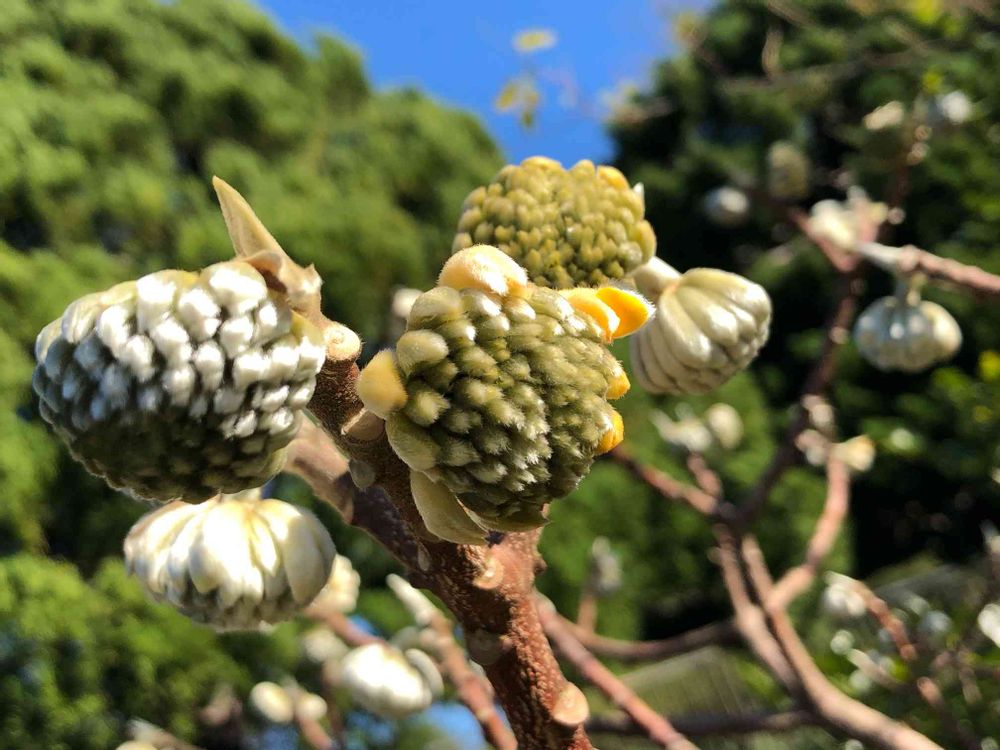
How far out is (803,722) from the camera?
141 centimetres

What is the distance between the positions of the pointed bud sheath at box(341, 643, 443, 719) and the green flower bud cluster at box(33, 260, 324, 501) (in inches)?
33.3

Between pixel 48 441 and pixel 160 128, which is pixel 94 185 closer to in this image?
pixel 160 128

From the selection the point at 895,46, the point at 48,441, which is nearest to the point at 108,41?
the point at 48,441

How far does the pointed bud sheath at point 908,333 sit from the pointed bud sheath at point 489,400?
1.13 meters

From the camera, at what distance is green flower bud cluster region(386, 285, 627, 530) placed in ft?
1.35

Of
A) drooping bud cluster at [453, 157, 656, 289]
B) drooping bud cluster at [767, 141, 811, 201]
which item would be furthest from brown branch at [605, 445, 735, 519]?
drooping bud cluster at [453, 157, 656, 289]

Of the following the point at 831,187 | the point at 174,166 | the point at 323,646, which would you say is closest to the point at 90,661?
the point at 323,646

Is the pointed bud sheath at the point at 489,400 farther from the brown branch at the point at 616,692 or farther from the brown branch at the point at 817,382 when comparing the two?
the brown branch at the point at 817,382

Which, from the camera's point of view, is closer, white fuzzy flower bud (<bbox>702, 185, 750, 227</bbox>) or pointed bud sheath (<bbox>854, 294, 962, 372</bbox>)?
pointed bud sheath (<bbox>854, 294, 962, 372</bbox>)

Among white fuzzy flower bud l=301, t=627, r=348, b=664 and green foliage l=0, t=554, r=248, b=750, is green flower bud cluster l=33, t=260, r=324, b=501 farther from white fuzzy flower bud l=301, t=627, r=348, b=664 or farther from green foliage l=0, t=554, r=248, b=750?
green foliage l=0, t=554, r=248, b=750

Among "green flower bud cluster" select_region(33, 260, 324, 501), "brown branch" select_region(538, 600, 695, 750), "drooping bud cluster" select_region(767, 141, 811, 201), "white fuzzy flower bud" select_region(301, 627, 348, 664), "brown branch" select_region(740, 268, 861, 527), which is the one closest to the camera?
"green flower bud cluster" select_region(33, 260, 324, 501)

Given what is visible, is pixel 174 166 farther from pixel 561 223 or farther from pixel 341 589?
pixel 561 223

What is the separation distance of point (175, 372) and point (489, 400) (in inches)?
6.2

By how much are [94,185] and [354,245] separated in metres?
1.71
